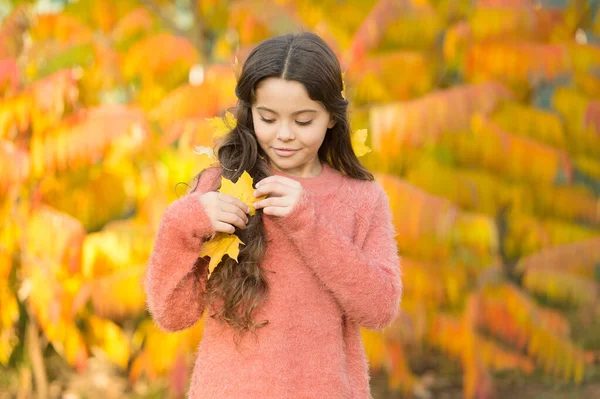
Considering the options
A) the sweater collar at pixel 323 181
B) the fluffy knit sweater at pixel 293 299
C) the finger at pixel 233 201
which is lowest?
the fluffy knit sweater at pixel 293 299

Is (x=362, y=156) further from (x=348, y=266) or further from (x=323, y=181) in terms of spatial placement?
(x=348, y=266)

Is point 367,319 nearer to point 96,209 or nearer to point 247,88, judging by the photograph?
point 247,88

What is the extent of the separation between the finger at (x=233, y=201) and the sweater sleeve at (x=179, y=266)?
48 mm

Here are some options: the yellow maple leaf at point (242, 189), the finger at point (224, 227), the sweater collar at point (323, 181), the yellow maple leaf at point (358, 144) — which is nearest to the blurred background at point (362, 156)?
the yellow maple leaf at point (358, 144)

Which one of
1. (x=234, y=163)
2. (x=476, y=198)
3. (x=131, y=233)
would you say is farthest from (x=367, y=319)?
(x=476, y=198)

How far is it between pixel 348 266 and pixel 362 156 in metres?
2.65

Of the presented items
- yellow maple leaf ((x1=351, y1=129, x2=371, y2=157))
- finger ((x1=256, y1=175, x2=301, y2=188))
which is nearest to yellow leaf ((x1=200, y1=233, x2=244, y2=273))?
finger ((x1=256, y1=175, x2=301, y2=188))

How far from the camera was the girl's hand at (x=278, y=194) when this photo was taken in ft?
5.19

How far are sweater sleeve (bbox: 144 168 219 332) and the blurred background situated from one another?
2.17 m

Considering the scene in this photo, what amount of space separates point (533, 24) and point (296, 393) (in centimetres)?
311

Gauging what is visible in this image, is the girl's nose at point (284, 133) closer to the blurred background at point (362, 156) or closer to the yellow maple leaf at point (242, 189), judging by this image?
the yellow maple leaf at point (242, 189)

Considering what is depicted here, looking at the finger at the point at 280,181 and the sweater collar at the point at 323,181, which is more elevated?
the finger at the point at 280,181

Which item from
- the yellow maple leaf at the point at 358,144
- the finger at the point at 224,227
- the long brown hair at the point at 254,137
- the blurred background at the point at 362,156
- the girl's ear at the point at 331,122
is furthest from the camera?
the blurred background at the point at 362,156

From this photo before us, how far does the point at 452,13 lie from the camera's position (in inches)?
182
